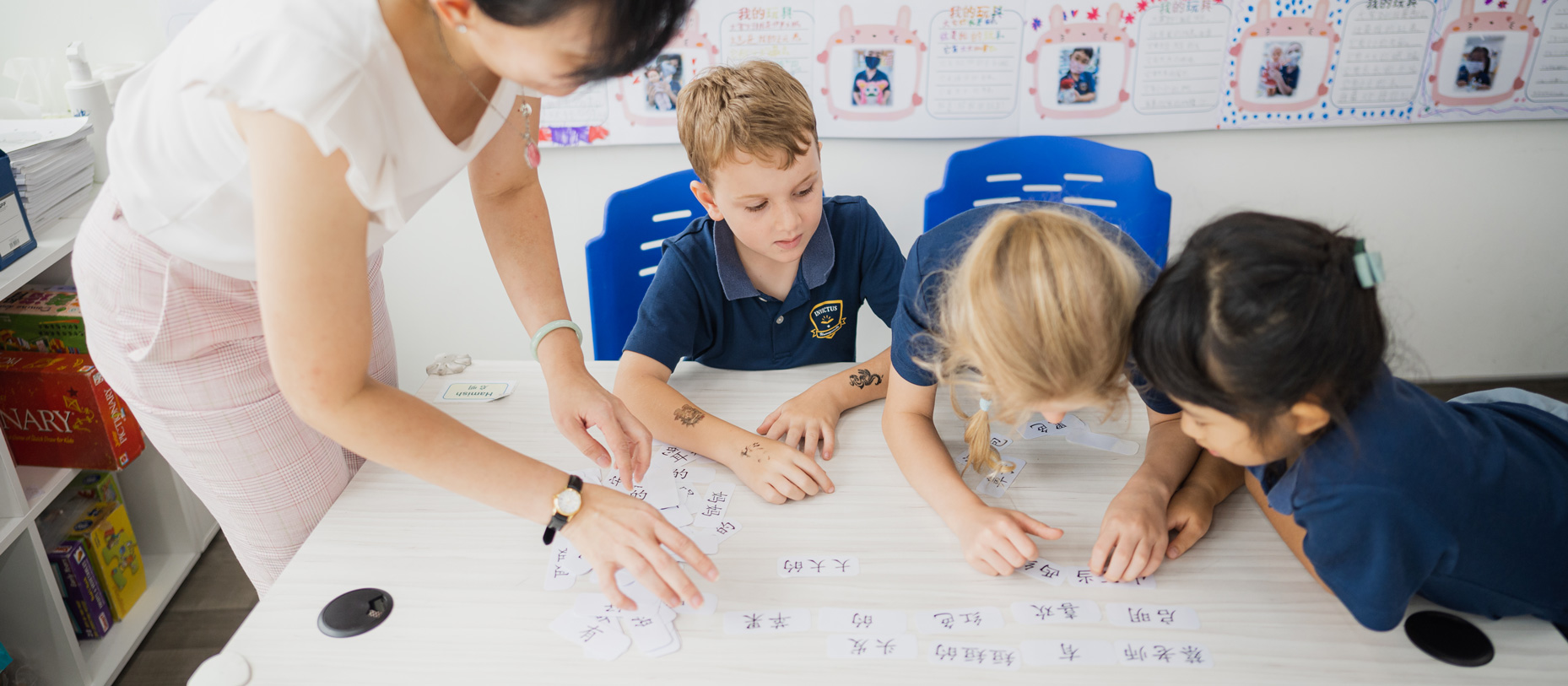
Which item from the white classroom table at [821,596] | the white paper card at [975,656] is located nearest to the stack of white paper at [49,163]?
the white classroom table at [821,596]

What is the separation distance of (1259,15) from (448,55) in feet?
6.38

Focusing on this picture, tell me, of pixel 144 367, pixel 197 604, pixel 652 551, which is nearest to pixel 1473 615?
pixel 652 551

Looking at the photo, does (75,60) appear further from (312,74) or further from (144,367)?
(312,74)

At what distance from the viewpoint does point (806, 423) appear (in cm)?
122

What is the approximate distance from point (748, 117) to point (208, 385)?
2.52 feet

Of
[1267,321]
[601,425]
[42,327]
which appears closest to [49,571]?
[42,327]

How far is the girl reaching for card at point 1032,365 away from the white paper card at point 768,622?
208 mm

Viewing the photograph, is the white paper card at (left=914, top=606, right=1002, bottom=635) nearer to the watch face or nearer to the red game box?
the watch face

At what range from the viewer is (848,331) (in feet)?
5.26

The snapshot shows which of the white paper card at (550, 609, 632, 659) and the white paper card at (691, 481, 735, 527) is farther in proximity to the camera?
the white paper card at (691, 481, 735, 527)

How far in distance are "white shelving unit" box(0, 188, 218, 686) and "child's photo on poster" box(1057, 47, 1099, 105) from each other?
6.86ft

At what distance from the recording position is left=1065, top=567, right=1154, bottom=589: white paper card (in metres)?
0.97

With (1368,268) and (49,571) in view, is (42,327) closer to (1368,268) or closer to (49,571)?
(49,571)

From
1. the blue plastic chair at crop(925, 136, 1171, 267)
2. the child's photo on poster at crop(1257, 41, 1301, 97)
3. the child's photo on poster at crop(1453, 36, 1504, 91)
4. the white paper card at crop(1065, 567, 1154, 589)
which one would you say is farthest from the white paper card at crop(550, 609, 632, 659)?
the child's photo on poster at crop(1453, 36, 1504, 91)
